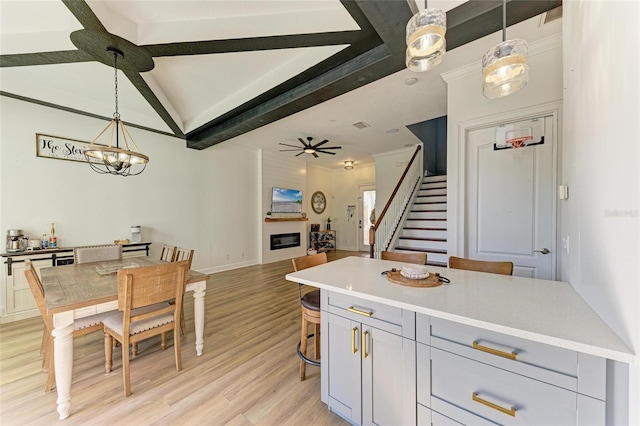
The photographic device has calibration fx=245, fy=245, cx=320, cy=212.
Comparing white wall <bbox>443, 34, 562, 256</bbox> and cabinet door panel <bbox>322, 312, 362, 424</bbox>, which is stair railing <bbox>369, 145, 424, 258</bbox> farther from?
cabinet door panel <bbox>322, 312, 362, 424</bbox>

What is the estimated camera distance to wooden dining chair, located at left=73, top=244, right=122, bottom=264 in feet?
10.0

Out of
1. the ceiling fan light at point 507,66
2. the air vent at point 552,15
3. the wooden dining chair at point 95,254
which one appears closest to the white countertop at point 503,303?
the ceiling fan light at point 507,66

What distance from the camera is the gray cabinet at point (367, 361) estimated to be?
4.18 ft

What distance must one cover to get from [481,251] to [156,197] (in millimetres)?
5483

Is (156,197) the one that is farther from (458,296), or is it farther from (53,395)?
(458,296)

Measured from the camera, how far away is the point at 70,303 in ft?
5.45

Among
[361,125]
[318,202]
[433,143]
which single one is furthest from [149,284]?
[318,202]

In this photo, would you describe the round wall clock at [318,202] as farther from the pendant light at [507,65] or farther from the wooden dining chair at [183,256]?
the pendant light at [507,65]

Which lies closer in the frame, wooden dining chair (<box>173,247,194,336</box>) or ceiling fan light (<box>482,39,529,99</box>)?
ceiling fan light (<box>482,39,529,99</box>)

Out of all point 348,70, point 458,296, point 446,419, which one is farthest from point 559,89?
point 446,419

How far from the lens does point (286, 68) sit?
3.17m

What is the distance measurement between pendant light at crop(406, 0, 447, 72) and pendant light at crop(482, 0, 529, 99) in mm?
328

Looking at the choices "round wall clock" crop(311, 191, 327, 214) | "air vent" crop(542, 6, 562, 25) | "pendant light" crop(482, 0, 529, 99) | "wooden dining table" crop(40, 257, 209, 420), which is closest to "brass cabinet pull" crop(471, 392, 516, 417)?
"pendant light" crop(482, 0, 529, 99)

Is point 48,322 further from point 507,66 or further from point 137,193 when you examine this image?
point 507,66
